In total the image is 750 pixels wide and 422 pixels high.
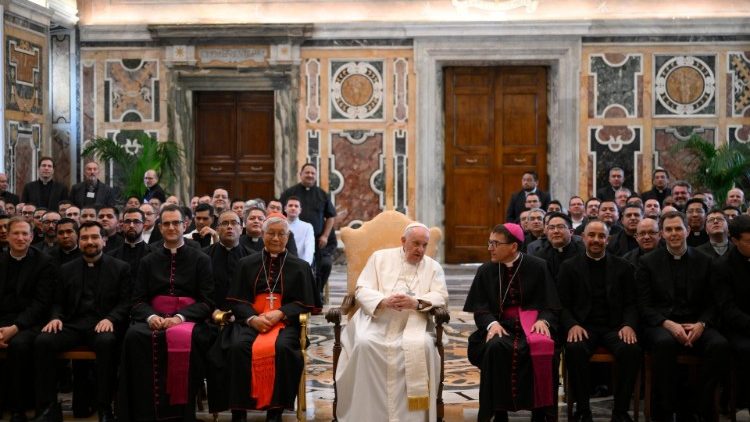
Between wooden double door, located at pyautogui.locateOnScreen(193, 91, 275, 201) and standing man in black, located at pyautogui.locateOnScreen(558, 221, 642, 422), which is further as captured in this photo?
wooden double door, located at pyautogui.locateOnScreen(193, 91, 275, 201)

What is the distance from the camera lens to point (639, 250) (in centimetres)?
664

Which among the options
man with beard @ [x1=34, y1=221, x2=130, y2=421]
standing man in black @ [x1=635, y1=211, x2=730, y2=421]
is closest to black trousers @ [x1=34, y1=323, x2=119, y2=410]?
man with beard @ [x1=34, y1=221, x2=130, y2=421]

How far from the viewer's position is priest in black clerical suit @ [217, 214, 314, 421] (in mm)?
5664

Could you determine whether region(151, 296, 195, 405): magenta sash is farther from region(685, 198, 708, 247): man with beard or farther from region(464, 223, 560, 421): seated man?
region(685, 198, 708, 247): man with beard

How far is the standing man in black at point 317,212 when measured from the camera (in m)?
10.1

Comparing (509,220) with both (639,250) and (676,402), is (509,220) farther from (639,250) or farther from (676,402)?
(676,402)

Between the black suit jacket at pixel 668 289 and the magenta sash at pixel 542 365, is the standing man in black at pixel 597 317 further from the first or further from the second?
the magenta sash at pixel 542 365

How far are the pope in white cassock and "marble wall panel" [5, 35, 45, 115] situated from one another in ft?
21.0

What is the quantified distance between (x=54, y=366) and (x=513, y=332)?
8.62 feet

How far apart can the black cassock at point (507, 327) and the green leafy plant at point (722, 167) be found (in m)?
5.42

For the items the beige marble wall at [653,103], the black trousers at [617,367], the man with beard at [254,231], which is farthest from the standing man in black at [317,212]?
the black trousers at [617,367]

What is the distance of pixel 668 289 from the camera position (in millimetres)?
5996

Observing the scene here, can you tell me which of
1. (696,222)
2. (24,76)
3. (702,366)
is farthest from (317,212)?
(702,366)

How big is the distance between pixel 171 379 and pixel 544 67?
26.1ft
